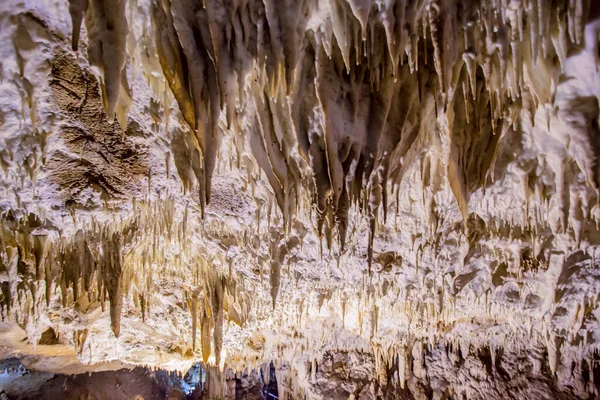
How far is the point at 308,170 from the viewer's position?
297 cm

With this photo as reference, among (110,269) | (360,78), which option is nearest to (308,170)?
(360,78)

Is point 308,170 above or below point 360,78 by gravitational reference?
below

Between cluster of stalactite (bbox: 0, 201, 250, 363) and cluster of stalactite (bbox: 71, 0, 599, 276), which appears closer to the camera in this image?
cluster of stalactite (bbox: 71, 0, 599, 276)

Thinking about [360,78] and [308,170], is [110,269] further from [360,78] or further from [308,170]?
[360,78]

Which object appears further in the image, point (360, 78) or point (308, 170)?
point (308, 170)

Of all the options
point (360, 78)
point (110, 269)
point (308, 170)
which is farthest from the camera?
point (110, 269)

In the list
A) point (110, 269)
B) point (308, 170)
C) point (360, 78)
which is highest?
point (360, 78)

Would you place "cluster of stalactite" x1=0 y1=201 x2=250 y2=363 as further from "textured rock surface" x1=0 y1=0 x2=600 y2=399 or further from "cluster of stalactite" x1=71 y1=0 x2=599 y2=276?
"cluster of stalactite" x1=71 y1=0 x2=599 y2=276

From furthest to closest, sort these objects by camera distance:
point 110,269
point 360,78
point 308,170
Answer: point 110,269
point 308,170
point 360,78

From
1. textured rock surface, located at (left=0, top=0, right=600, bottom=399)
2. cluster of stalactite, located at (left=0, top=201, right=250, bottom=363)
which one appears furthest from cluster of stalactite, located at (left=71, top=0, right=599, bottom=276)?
cluster of stalactite, located at (left=0, top=201, right=250, bottom=363)

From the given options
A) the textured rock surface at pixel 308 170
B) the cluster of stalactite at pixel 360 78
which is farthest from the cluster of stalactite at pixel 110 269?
the cluster of stalactite at pixel 360 78

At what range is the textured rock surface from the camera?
79.6 inches

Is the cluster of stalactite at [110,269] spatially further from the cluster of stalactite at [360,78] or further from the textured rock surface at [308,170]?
the cluster of stalactite at [360,78]

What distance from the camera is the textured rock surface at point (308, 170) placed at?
6.63ft
